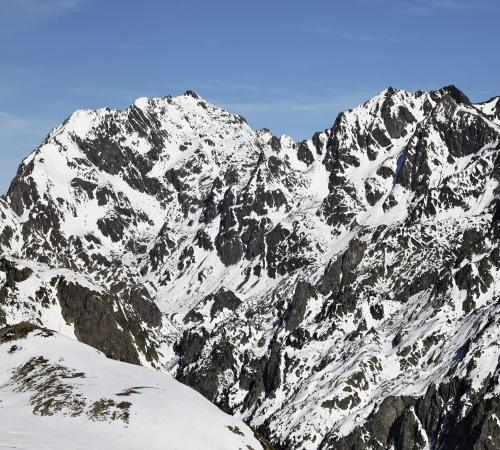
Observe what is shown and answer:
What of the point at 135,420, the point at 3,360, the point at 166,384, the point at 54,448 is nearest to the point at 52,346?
the point at 3,360

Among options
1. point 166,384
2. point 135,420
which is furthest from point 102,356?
point 135,420

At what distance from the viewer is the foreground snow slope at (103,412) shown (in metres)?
71.7

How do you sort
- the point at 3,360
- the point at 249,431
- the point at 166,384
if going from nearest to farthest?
the point at 249,431 → the point at 166,384 → the point at 3,360

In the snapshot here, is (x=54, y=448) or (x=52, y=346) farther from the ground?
(x=52, y=346)

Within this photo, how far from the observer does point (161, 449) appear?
2778 inches

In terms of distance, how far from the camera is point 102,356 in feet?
328

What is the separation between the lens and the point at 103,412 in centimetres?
7638

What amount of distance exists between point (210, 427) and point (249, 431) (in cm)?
476

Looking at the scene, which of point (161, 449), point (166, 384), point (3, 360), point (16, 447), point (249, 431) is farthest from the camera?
point (3, 360)

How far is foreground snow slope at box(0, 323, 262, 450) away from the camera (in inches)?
2822

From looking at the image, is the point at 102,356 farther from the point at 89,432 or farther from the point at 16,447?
the point at 16,447

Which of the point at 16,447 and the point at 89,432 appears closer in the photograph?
the point at 16,447

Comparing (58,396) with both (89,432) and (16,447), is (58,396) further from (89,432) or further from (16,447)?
(16,447)

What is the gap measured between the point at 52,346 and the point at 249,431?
28437mm
